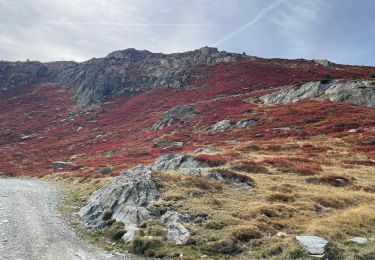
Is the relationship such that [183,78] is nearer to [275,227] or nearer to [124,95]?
[124,95]

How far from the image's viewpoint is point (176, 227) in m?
17.3

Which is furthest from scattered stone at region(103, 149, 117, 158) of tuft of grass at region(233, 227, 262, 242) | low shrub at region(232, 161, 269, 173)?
tuft of grass at region(233, 227, 262, 242)

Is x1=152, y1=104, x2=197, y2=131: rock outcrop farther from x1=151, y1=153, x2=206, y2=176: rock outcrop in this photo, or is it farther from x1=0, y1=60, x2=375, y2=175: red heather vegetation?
x1=151, y1=153, x2=206, y2=176: rock outcrop

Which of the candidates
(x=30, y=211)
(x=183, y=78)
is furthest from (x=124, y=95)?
(x=30, y=211)

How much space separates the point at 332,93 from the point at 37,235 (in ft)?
212

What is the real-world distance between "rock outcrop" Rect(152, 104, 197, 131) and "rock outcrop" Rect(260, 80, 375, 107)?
16.6 m

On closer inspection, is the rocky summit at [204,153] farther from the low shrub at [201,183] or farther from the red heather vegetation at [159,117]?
the red heather vegetation at [159,117]

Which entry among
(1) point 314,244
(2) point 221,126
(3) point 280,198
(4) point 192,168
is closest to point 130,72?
(2) point 221,126

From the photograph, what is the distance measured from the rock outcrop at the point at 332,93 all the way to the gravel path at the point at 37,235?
5739 centimetres

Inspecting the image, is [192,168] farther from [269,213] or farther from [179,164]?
[269,213]

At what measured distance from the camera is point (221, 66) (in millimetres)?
115250

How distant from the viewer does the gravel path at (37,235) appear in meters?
15.3

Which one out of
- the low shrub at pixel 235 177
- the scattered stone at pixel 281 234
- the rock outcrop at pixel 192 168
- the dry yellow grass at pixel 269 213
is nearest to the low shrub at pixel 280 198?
the dry yellow grass at pixel 269 213

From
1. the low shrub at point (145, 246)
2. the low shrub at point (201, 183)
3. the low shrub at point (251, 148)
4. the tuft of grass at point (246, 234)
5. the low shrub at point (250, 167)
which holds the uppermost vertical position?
the low shrub at point (251, 148)
